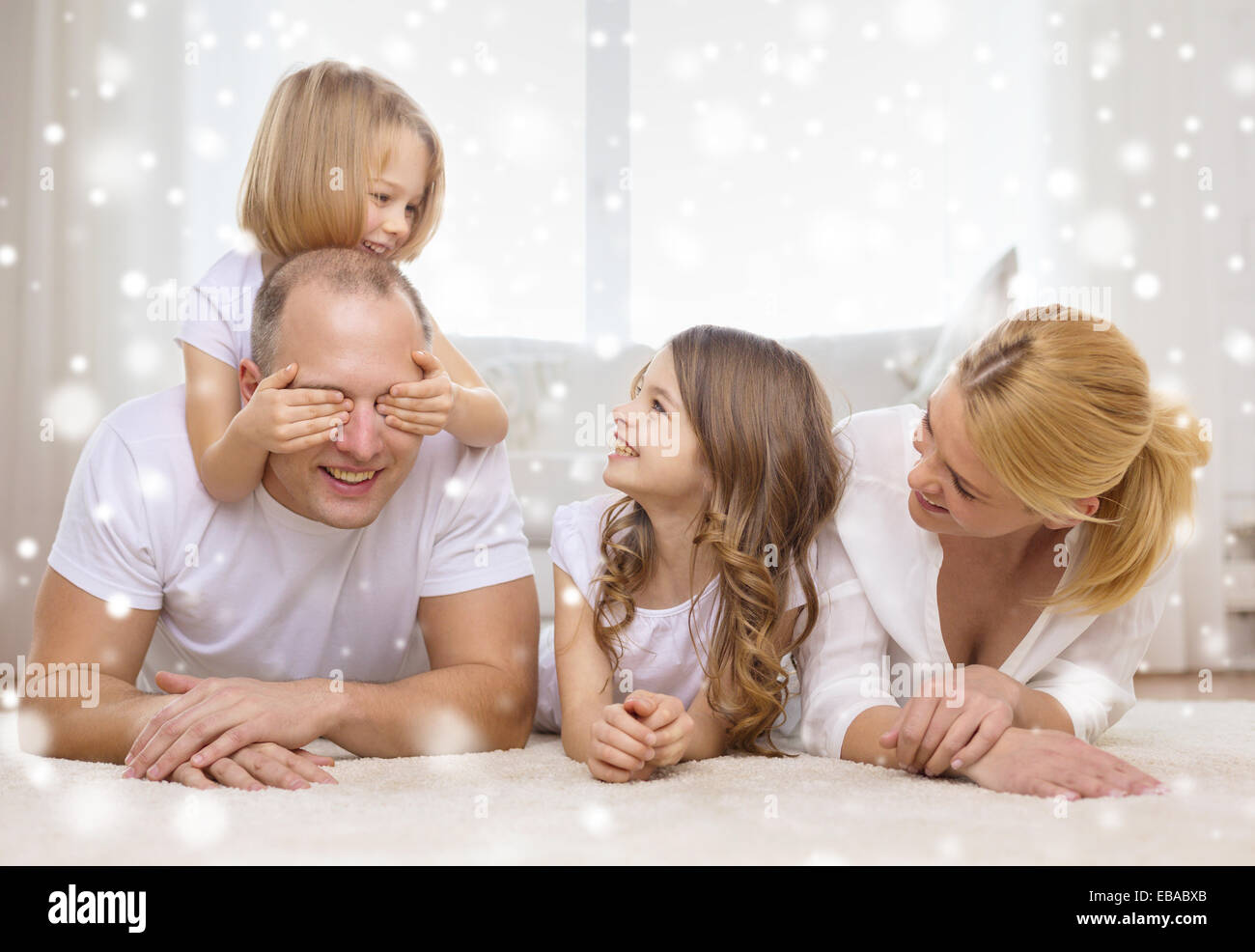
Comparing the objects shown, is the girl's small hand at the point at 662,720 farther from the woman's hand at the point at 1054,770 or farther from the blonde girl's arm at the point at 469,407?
the blonde girl's arm at the point at 469,407

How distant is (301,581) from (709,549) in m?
0.52

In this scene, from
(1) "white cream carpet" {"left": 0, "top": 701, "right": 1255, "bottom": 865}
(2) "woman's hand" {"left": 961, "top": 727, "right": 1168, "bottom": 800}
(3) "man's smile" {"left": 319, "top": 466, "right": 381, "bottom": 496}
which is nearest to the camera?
(1) "white cream carpet" {"left": 0, "top": 701, "right": 1255, "bottom": 865}

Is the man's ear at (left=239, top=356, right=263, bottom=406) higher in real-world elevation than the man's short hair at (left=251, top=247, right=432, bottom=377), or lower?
lower

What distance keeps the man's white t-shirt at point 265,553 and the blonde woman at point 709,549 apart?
14 cm

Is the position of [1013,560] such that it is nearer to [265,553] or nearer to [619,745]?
[619,745]

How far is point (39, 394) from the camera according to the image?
2.82 m

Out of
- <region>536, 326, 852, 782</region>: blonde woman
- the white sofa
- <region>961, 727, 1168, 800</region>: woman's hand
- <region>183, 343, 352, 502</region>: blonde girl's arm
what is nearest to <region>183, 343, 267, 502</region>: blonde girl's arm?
<region>183, 343, 352, 502</region>: blonde girl's arm

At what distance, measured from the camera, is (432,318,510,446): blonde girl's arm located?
1.28 meters

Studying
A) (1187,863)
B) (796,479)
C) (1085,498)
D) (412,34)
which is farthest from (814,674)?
(412,34)

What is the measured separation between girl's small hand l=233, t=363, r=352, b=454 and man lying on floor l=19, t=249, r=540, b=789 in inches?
0.8

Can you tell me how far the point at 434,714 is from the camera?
1.18 m

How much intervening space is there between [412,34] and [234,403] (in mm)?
2312

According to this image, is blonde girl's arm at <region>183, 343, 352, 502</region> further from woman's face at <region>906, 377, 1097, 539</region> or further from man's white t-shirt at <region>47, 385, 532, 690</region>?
woman's face at <region>906, 377, 1097, 539</region>

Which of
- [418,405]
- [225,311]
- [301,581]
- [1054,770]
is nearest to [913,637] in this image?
[1054,770]
